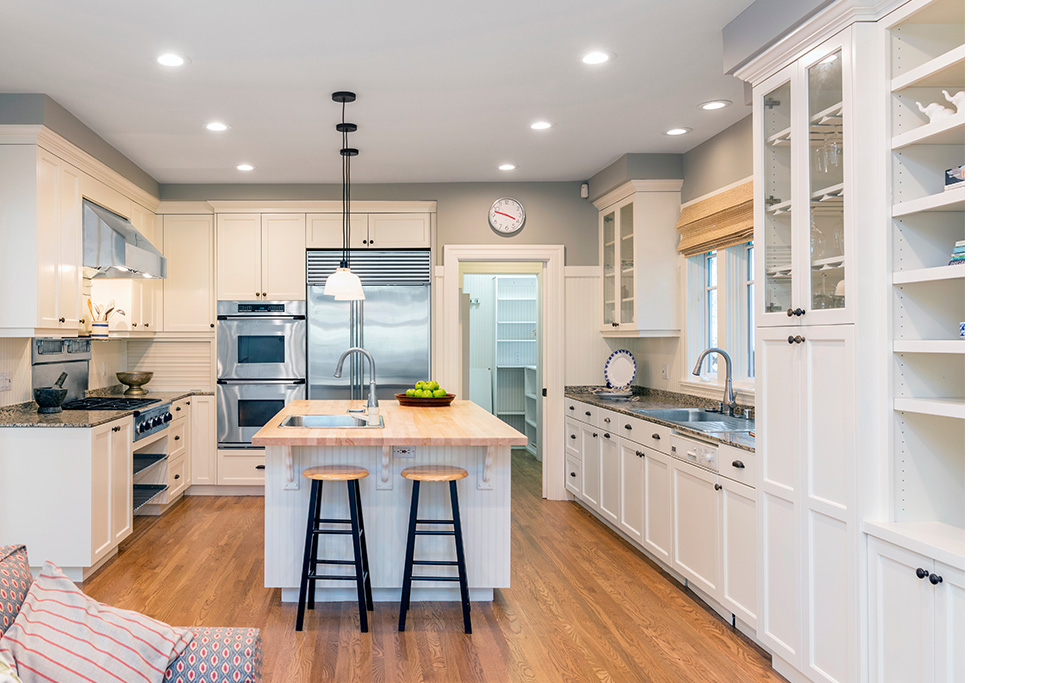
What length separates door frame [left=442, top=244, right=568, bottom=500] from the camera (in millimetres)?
5906

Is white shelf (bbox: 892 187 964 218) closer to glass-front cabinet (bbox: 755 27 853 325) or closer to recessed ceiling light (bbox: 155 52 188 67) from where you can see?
glass-front cabinet (bbox: 755 27 853 325)

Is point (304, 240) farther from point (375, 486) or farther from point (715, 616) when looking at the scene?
point (715, 616)

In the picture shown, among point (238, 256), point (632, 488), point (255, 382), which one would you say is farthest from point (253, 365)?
point (632, 488)

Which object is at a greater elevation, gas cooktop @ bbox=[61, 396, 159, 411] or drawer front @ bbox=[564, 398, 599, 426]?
gas cooktop @ bbox=[61, 396, 159, 411]

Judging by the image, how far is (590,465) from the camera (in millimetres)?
5297

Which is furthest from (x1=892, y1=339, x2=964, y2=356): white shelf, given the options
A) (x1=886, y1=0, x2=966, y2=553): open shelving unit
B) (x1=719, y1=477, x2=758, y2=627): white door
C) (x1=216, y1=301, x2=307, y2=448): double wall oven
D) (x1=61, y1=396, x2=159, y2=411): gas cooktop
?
(x1=216, y1=301, x2=307, y2=448): double wall oven

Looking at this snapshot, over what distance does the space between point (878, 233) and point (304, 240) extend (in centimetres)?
480

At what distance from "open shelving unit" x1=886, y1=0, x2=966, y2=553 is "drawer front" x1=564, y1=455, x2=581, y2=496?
3.48 m

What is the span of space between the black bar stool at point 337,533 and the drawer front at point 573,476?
2428 millimetres

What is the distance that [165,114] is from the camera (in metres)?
4.17

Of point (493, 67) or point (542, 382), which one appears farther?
point (542, 382)

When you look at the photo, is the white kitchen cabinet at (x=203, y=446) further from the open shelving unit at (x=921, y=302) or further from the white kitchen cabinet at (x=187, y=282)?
the open shelving unit at (x=921, y=302)

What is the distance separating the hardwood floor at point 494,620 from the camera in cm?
283
